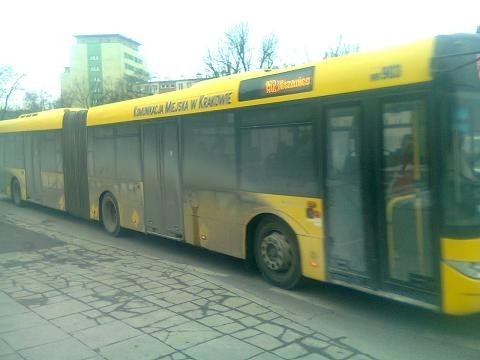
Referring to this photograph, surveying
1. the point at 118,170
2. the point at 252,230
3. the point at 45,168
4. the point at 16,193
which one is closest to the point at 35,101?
the point at 16,193

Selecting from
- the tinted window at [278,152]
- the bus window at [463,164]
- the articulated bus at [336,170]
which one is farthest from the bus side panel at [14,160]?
the bus window at [463,164]

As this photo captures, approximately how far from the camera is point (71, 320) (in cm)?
555

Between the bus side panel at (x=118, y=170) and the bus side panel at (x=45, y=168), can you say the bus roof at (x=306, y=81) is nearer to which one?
the bus side panel at (x=118, y=170)

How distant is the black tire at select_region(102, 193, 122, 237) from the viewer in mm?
11172

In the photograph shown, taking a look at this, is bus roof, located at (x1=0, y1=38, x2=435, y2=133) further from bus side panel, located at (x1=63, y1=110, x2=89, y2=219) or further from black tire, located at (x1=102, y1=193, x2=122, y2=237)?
bus side panel, located at (x1=63, y1=110, x2=89, y2=219)

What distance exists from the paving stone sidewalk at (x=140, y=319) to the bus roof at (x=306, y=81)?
2.55 metres

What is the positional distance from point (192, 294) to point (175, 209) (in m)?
2.59

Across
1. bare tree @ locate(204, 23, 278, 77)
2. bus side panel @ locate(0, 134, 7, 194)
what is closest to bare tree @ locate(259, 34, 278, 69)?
bare tree @ locate(204, 23, 278, 77)

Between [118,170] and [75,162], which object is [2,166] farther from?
[118,170]

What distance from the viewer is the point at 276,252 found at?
6.91 metres

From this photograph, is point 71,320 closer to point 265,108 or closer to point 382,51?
point 265,108

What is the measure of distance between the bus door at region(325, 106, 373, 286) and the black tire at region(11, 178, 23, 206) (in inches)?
516

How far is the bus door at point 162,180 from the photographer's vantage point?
348 inches

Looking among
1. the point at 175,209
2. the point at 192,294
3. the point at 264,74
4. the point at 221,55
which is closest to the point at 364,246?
the point at 192,294
